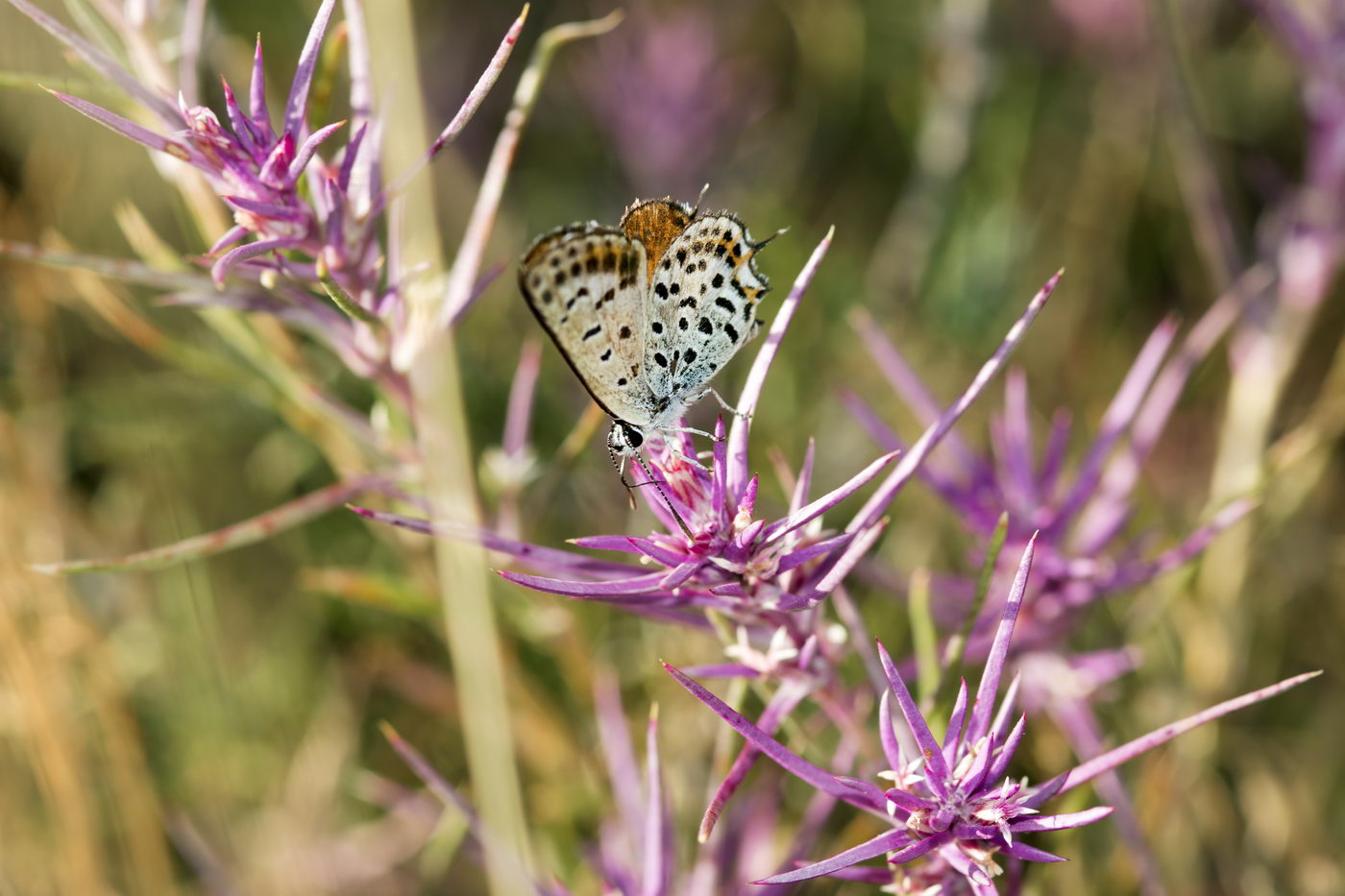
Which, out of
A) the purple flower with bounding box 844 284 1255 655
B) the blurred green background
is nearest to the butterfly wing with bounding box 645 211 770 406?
the purple flower with bounding box 844 284 1255 655

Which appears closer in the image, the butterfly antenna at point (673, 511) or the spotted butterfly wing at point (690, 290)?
the butterfly antenna at point (673, 511)

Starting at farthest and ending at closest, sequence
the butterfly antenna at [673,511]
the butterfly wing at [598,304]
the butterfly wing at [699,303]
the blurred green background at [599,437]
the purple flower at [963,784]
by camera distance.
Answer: the blurred green background at [599,437] → the butterfly wing at [699,303] → the butterfly wing at [598,304] → the butterfly antenna at [673,511] → the purple flower at [963,784]

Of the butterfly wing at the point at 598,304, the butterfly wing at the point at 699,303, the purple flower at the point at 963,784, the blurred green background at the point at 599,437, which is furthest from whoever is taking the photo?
the blurred green background at the point at 599,437

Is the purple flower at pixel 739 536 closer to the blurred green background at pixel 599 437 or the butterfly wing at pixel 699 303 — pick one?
the butterfly wing at pixel 699 303

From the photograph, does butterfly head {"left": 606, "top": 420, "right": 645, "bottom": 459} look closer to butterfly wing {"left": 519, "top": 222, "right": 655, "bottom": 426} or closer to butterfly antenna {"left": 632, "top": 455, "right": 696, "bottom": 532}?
butterfly wing {"left": 519, "top": 222, "right": 655, "bottom": 426}

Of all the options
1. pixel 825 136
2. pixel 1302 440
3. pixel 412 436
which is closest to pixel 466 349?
pixel 412 436

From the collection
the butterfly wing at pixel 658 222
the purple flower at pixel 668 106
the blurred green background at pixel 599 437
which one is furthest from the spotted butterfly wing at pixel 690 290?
the purple flower at pixel 668 106
